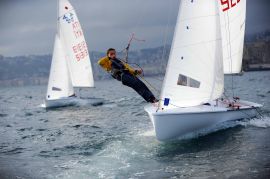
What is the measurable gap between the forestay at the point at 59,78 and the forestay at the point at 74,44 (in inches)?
24.6

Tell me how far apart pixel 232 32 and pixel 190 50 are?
5275 mm

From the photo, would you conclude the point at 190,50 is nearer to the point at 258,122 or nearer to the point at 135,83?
the point at 135,83

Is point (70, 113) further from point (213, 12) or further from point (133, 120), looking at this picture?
point (213, 12)

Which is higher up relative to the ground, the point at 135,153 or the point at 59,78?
the point at 59,78

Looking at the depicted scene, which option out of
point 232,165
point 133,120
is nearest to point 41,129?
point 133,120

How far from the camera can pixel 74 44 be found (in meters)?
30.7

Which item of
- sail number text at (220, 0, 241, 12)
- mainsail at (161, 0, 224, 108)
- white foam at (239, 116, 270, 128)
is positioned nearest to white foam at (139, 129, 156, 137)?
mainsail at (161, 0, 224, 108)

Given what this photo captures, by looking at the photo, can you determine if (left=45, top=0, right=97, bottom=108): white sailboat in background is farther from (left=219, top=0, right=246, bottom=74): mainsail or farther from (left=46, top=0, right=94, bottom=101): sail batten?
(left=219, top=0, right=246, bottom=74): mainsail

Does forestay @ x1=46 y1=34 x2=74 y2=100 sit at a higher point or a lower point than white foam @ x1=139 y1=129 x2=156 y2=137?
higher

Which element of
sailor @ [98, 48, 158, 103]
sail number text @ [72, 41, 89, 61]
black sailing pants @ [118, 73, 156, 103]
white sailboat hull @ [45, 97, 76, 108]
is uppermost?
sail number text @ [72, 41, 89, 61]

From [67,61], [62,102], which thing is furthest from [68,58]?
[62,102]

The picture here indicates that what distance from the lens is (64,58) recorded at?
3175 cm

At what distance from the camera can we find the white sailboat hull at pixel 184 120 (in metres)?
12.3

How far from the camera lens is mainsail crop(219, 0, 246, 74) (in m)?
17.0
